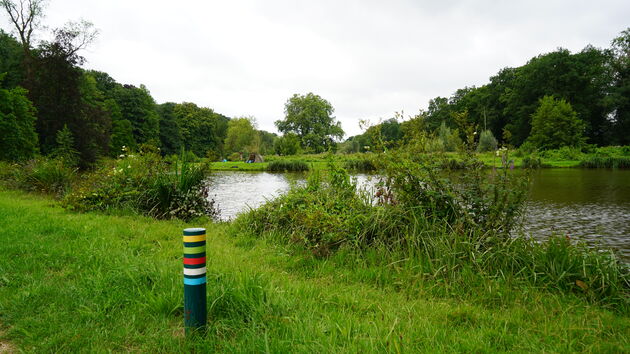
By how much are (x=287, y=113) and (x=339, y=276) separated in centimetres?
6470

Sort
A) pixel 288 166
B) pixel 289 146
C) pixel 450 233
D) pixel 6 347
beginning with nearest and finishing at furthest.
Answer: pixel 6 347
pixel 450 233
pixel 288 166
pixel 289 146

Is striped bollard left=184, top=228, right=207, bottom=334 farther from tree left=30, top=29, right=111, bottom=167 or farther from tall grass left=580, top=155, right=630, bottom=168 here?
tall grass left=580, top=155, right=630, bottom=168

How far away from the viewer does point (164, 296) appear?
298 centimetres

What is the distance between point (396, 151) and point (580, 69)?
5776 centimetres

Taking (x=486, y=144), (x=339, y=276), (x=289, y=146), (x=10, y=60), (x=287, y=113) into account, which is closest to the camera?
(x=339, y=276)

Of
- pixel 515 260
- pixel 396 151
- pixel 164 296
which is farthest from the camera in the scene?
pixel 396 151

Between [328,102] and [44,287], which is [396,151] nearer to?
[44,287]

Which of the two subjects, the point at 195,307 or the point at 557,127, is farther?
the point at 557,127

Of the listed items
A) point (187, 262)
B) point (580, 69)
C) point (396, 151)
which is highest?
point (580, 69)

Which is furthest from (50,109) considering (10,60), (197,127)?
(197,127)

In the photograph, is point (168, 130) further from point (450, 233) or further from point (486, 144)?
point (450, 233)

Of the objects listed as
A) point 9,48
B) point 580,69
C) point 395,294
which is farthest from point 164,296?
point 580,69

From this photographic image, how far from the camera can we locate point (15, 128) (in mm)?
15070

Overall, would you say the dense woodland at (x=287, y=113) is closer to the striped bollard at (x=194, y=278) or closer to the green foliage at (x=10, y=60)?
the green foliage at (x=10, y=60)
